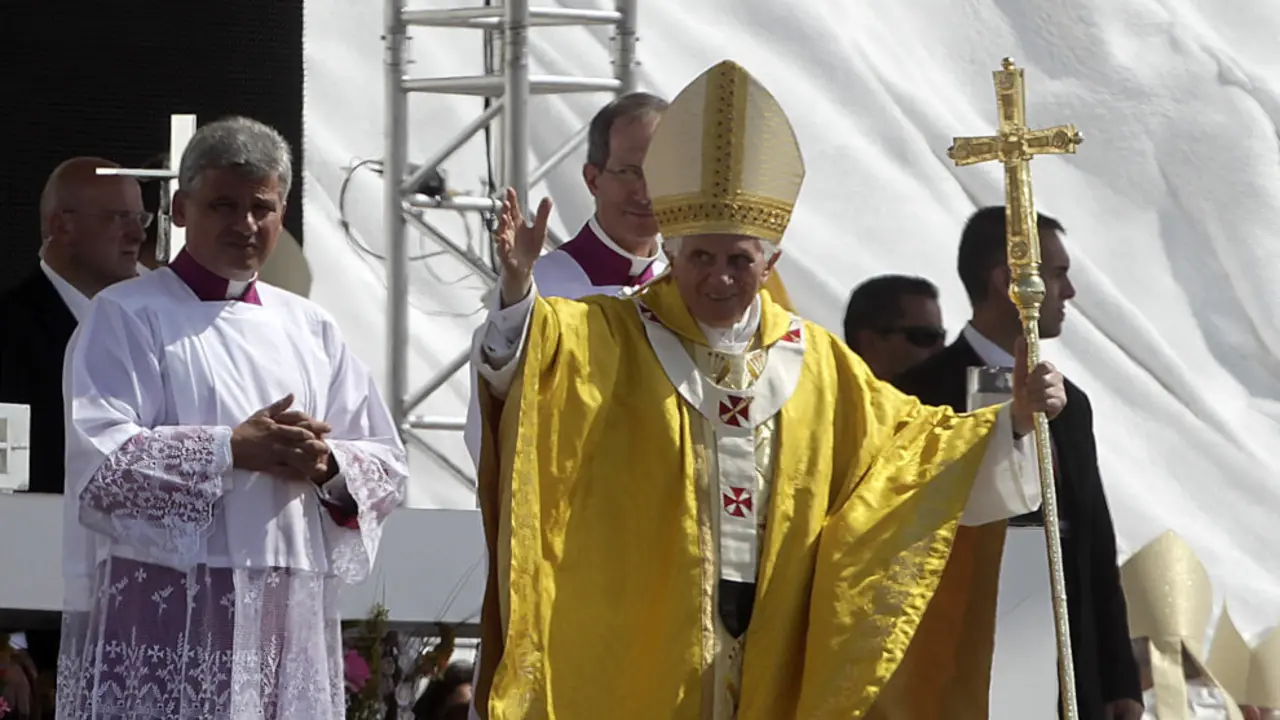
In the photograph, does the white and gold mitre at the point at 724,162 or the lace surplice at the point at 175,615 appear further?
the white and gold mitre at the point at 724,162

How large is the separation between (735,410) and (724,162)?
1.73ft

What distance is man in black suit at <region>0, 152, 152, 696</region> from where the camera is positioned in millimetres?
5977

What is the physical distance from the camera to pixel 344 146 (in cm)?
1627

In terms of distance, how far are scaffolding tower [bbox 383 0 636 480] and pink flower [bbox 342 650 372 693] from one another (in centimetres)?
241

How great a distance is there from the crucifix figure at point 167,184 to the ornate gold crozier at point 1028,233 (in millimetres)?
2260

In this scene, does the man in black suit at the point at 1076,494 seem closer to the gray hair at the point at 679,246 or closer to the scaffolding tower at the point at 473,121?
the scaffolding tower at the point at 473,121

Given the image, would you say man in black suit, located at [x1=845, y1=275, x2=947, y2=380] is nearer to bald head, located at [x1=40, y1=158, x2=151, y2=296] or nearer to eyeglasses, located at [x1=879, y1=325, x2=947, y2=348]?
eyeglasses, located at [x1=879, y1=325, x2=947, y2=348]

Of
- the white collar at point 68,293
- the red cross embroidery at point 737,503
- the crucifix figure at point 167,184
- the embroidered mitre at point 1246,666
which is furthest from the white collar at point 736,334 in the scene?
the embroidered mitre at point 1246,666

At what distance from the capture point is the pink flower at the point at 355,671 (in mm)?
5500

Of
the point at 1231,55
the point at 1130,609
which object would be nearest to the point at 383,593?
the point at 1130,609

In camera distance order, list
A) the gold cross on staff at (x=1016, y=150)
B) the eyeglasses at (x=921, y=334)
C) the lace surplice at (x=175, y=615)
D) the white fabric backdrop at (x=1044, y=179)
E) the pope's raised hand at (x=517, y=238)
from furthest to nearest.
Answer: the white fabric backdrop at (x=1044, y=179)
the eyeglasses at (x=921, y=334)
the gold cross on staff at (x=1016, y=150)
the lace surplice at (x=175, y=615)
the pope's raised hand at (x=517, y=238)

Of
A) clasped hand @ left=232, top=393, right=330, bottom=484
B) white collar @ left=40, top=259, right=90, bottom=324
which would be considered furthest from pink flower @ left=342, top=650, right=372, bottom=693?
white collar @ left=40, top=259, right=90, bottom=324

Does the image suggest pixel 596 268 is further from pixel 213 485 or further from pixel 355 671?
pixel 213 485

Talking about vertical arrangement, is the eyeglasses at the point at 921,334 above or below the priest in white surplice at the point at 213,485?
above
